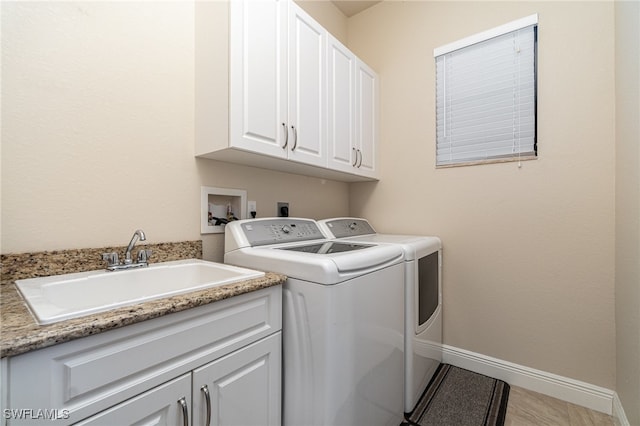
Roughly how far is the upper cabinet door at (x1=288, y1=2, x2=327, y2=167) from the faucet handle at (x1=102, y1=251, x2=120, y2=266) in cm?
92

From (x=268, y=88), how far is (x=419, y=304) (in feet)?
4.59

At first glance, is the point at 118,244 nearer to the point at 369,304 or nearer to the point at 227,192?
the point at 227,192

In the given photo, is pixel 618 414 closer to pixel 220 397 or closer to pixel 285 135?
pixel 220 397

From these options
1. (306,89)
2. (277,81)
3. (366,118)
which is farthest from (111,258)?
(366,118)

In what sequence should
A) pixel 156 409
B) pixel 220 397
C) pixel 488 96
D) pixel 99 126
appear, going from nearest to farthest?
pixel 156 409 → pixel 220 397 → pixel 99 126 → pixel 488 96

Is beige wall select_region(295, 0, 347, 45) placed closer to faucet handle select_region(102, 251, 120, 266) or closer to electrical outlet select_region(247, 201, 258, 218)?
electrical outlet select_region(247, 201, 258, 218)

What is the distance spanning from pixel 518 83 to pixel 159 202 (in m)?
2.20

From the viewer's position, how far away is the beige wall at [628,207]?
3.87ft

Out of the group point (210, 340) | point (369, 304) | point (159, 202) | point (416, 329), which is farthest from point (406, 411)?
point (159, 202)

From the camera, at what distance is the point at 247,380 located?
38.3 inches

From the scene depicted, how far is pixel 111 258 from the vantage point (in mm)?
1136

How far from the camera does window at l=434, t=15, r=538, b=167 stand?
172 cm

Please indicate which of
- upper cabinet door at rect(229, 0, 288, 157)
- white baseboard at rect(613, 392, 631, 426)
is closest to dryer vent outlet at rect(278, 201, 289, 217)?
upper cabinet door at rect(229, 0, 288, 157)

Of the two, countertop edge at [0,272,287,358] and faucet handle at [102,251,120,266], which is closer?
countertop edge at [0,272,287,358]
